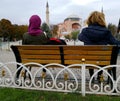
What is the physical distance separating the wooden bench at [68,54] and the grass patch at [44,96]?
25.5 inches

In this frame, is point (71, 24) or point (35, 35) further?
point (71, 24)

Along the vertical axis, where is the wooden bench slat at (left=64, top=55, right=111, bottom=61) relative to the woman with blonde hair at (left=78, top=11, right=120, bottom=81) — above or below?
below

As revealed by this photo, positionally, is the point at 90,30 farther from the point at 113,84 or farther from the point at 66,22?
the point at 66,22

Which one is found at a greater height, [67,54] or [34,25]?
[34,25]

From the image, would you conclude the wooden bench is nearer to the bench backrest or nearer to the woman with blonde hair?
the bench backrest

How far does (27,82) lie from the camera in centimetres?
557

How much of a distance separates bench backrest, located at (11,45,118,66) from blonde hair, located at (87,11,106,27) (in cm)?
67

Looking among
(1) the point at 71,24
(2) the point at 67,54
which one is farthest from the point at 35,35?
(1) the point at 71,24

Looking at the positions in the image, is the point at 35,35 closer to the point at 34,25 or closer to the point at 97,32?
the point at 34,25

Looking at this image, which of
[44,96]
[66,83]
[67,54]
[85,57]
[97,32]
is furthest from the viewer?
[97,32]

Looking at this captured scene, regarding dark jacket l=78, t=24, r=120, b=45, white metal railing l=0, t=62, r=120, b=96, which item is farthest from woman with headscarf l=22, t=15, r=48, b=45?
dark jacket l=78, t=24, r=120, b=45

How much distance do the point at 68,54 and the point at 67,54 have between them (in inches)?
0.8

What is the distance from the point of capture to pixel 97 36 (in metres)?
5.61

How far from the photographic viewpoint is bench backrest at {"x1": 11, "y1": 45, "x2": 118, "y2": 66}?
521 cm
